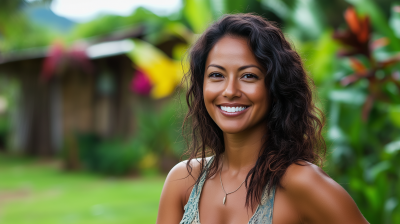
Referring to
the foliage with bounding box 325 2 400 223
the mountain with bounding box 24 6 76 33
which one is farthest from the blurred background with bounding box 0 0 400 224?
the mountain with bounding box 24 6 76 33

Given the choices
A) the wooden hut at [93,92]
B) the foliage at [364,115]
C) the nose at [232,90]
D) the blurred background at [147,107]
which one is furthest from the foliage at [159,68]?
the nose at [232,90]

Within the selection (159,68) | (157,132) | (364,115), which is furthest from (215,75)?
(157,132)

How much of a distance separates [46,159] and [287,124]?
11.0m

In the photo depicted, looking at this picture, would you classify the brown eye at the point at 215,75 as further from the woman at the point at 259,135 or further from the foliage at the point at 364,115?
the foliage at the point at 364,115

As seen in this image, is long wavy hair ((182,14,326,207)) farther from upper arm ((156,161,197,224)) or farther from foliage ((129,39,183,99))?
foliage ((129,39,183,99))

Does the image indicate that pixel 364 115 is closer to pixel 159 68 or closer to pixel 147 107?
pixel 159 68

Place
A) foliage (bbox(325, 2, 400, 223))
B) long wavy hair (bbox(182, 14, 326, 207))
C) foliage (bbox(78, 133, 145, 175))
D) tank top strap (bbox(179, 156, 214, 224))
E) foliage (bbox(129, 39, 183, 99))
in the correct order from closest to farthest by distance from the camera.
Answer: long wavy hair (bbox(182, 14, 326, 207)), tank top strap (bbox(179, 156, 214, 224)), foliage (bbox(325, 2, 400, 223)), foliage (bbox(129, 39, 183, 99)), foliage (bbox(78, 133, 145, 175))

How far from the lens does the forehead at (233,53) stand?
5.01ft

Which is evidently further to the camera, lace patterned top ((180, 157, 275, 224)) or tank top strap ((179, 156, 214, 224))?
tank top strap ((179, 156, 214, 224))

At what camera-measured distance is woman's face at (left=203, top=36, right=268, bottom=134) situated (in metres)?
1.52

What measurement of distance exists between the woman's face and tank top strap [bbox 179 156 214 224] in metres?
0.29

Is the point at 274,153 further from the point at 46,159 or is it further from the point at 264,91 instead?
the point at 46,159

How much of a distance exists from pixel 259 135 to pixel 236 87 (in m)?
0.23

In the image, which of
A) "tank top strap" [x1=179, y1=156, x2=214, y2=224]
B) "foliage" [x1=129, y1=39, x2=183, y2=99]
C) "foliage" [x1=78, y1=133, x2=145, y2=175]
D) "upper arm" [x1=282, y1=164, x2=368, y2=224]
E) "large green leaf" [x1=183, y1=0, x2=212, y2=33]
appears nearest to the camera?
"upper arm" [x1=282, y1=164, x2=368, y2=224]
